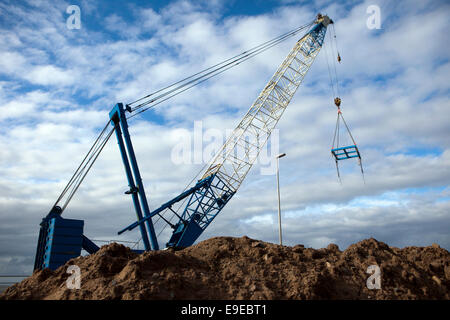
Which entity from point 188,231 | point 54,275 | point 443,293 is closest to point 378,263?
point 443,293

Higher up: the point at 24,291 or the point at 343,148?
the point at 343,148

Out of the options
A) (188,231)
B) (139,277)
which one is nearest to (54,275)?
(139,277)

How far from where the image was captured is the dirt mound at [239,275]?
32.7ft

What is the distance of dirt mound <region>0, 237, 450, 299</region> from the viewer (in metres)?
9.98

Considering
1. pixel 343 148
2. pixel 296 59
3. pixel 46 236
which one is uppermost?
pixel 296 59

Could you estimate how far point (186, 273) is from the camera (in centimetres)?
1087

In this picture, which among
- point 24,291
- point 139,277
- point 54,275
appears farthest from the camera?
point 54,275

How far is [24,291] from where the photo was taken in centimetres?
1074

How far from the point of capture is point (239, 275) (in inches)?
436

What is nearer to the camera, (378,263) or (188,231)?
(378,263)

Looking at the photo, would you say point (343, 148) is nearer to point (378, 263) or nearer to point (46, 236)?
point (378, 263)
